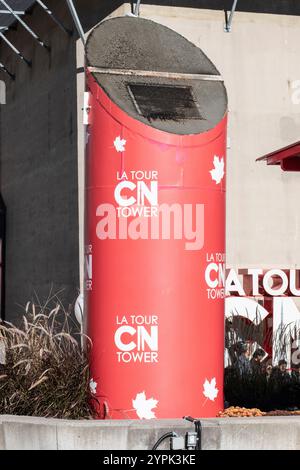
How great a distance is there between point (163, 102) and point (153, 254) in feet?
5.55

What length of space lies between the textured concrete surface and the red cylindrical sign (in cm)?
78

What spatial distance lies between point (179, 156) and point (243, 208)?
7.01 meters

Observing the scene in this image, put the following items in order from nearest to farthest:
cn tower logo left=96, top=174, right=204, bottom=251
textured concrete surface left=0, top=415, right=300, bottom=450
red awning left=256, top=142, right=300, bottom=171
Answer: textured concrete surface left=0, top=415, right=300, bottom=450, cn tower logo left=96, top=174, right=204, bottom=251, red awning left=256, top=142, right=300, bottom=171

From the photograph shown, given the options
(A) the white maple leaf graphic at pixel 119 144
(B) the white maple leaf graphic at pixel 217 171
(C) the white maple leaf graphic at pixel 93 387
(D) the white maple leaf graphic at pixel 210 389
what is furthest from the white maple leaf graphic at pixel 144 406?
(A) the white maple leaf graphic at pixel 119 144

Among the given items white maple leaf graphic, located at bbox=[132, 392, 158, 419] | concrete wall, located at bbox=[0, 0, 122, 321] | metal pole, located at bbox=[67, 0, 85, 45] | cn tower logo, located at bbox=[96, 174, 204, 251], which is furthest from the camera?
concrete wall, located at bbox=[0, 0, 122, 321]

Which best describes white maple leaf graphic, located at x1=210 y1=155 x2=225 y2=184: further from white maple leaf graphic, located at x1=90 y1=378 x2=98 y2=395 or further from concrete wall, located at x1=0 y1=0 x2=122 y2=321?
concrete wall, located at x1=0 y1=0 x2=122 y2=321

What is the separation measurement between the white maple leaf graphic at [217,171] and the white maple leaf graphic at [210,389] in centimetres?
216

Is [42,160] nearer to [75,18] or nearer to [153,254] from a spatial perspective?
[75,18]

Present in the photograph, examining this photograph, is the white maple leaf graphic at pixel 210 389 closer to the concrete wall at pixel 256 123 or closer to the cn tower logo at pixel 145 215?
the cn tower logo at pixel 145 215

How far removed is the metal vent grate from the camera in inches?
416

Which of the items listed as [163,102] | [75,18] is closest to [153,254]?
[163,102]

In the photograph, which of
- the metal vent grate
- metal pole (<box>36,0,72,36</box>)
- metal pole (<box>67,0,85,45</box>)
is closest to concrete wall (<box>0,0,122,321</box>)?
metal pole (<box>36,0,72,36</box>)

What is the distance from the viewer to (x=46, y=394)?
10.3m

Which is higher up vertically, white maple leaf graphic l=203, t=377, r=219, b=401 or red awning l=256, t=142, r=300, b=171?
red awning l=256, t=142, r=300, b=171
